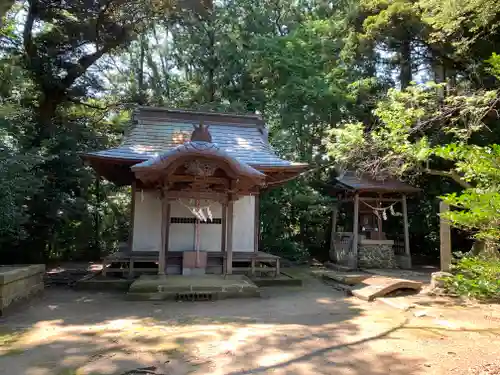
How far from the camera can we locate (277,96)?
16.4m

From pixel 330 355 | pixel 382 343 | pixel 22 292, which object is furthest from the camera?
pixel 22 292

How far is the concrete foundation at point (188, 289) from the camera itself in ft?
26.4

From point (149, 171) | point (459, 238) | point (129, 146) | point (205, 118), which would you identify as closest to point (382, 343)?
point (149, 171)

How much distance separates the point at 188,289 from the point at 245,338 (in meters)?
3.44

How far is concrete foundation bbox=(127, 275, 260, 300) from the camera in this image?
26.4 ft

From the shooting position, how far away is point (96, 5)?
1465 cm

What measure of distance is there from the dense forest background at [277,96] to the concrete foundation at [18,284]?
1.60 metres

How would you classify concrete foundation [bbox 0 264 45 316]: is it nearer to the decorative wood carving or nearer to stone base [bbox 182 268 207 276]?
stone base [bbox 182 268 207 276]

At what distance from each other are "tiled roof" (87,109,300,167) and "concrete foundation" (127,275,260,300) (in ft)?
11.0

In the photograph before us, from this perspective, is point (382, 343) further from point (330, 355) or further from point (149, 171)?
point (149, 171)

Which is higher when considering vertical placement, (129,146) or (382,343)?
(129,146)

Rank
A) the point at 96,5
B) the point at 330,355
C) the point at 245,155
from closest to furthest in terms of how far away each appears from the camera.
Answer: the point at 330,355 < the point at 245,155 < the point at 96,5

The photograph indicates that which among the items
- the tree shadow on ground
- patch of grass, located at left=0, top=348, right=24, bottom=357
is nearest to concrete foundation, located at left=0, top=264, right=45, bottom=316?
the tree shadow on ground

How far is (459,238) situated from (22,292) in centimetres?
1465
